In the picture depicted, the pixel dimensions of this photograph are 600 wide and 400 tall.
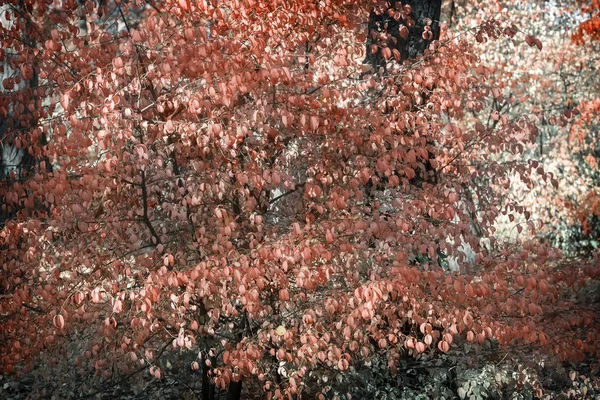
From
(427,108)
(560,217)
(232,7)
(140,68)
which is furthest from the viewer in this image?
(560,217)

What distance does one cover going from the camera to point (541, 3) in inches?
734

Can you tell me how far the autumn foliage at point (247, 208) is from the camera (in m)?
6.10

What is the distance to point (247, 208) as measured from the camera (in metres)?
6.79

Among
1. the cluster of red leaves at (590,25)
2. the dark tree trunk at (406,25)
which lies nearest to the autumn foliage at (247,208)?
the dark tree trunk at (406,25)

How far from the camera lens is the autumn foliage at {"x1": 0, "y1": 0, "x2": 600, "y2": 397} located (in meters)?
→ 6.10

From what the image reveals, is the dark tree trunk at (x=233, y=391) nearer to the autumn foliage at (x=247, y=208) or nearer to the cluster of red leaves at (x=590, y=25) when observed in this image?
the autumn foliage at (x=247, y=208)

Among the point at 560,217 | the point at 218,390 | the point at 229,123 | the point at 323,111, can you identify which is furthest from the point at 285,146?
the point at 560,217

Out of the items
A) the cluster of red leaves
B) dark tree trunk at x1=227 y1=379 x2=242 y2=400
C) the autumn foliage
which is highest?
the autumn foliage

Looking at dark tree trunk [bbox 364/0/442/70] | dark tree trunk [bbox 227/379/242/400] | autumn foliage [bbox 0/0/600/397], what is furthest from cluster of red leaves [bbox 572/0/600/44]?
dark tree trunk [bbox 227/379/242/400]

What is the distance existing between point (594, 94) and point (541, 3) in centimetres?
274

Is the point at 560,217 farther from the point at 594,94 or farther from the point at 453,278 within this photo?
the point at 453,278

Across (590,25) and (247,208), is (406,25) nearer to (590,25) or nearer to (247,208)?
(247,208)

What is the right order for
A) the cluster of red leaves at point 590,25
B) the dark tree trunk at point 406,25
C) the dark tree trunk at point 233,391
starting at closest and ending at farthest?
the dark tree trunk at point 233,391, the dark tree trunk at point 406,25, the cluster of red leaves at point 590,25

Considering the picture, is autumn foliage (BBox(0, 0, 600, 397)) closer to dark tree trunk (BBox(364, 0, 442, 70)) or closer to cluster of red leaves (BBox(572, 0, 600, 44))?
dark tree trunk (BBox(364, 0, 442, 70))
